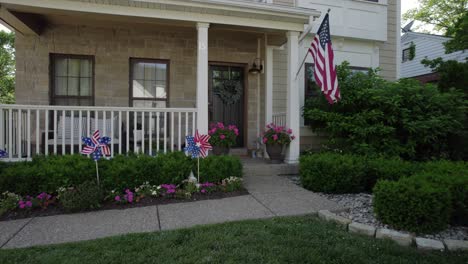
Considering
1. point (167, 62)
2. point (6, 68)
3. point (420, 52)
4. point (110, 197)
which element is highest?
point (420, 52)

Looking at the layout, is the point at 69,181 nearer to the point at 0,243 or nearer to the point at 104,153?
the point at 104,153

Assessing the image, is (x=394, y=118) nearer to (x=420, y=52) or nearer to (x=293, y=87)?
(x=293, y=87)

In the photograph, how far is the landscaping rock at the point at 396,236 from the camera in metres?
2.90

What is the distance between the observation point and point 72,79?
6.32 m

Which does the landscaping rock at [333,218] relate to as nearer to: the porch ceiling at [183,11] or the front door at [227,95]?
the porch ceiling at [183,11]

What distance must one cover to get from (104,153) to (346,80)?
5.02 metres

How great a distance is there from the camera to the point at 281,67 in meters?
7.11

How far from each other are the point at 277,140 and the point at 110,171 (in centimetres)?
303

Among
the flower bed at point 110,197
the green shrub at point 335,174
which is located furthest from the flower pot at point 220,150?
the green shrub at point 335,174

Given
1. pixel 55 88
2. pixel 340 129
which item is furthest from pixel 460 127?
pixel 55 88

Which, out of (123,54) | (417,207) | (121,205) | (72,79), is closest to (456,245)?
(417,207)

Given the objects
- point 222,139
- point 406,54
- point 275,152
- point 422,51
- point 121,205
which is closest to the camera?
point 121,205

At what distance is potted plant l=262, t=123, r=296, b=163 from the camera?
568cm

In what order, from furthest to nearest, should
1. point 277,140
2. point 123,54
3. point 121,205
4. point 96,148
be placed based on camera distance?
point 123,54 → point 277,140 → point 96,148 → point 121,205
